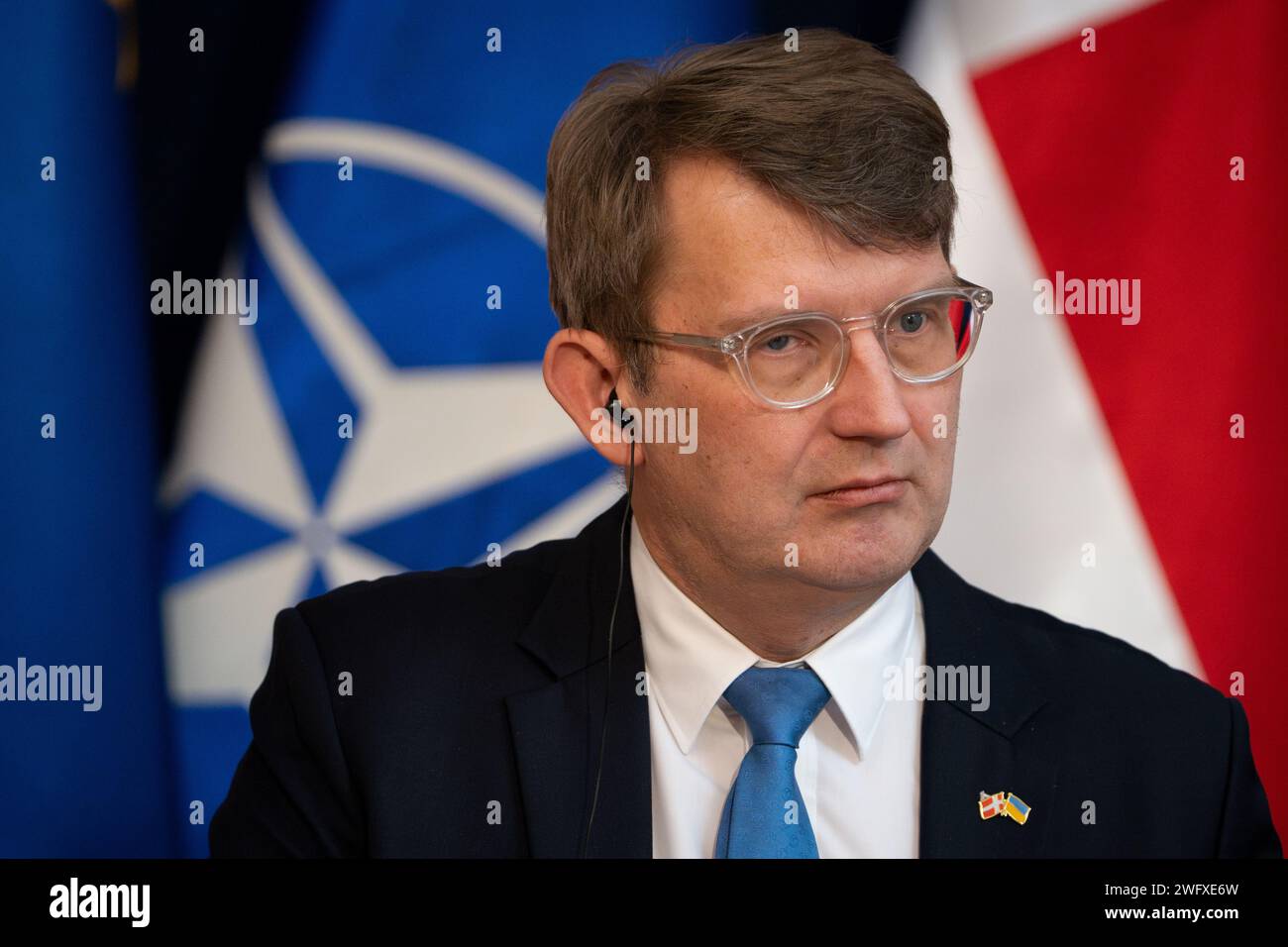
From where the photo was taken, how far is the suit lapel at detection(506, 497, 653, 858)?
1.72m

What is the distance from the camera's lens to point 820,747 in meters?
1.77

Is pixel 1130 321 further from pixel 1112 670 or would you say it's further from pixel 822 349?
pixel 822 349

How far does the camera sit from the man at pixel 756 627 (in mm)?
1641

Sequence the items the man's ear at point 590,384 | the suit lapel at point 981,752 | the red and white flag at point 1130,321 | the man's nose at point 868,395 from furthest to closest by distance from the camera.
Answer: the red and white flag at point 1130,321 → the man's ear at point 590,384 → the suit lapel at point 981,752 → the man's nose at point 868,395

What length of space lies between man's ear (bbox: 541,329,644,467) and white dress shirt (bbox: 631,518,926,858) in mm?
258

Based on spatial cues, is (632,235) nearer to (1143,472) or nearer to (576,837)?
(576,837)

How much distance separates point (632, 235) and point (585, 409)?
0.89ft

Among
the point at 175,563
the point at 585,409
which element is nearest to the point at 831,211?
the point at 585,409

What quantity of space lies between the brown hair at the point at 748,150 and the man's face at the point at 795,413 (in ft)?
0.11

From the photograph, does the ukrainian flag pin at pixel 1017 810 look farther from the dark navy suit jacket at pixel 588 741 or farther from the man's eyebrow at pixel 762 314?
the man's eyebrow at pixel 762 314

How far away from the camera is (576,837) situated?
1727mm

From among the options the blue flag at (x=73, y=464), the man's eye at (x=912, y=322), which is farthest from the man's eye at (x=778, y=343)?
the blue flag at (x=73, y=464)

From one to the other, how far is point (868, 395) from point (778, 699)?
43 centimetres

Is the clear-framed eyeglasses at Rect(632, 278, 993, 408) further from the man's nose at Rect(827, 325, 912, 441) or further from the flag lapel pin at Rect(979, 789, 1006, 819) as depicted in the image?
the flag lapel pin at Rect(979, 789, 1006, 819)
